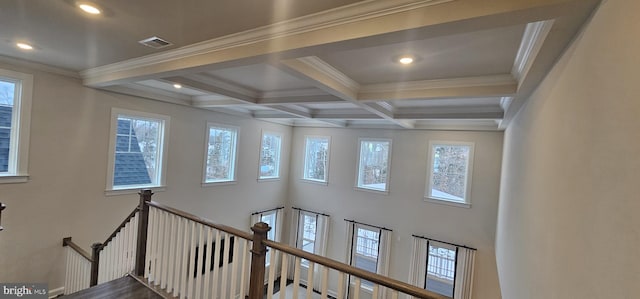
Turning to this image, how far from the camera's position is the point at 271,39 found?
83.7 inches

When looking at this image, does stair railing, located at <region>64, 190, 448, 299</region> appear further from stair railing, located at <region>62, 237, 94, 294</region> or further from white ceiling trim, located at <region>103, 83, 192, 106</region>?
white ceiling trim, located at <region>103, 83, 192, 106</region>

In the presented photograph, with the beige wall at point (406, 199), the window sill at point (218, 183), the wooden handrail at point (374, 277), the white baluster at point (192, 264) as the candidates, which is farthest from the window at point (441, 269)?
the white baluster at point (192, 264)

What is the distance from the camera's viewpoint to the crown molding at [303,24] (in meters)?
1.64

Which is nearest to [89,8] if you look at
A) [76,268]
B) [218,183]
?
[76,268]

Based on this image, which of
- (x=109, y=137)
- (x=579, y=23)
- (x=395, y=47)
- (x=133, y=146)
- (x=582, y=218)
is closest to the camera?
(x=582, y=218)

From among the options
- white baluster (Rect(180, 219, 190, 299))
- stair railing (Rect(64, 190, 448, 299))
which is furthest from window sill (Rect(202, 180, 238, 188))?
white baluster (Rect(180, 219, 190, 299))

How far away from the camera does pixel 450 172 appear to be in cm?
637

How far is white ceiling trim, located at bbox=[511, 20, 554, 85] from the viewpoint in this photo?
1637 millimetres

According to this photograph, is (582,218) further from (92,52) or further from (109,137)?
(109,137)

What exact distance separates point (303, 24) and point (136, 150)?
444 centimetres

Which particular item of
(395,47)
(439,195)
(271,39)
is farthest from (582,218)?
(439,195)

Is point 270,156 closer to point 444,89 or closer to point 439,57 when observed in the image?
point 444,89

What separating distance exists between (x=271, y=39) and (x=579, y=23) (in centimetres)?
185

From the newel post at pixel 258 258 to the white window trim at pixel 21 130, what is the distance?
3.68 metres
